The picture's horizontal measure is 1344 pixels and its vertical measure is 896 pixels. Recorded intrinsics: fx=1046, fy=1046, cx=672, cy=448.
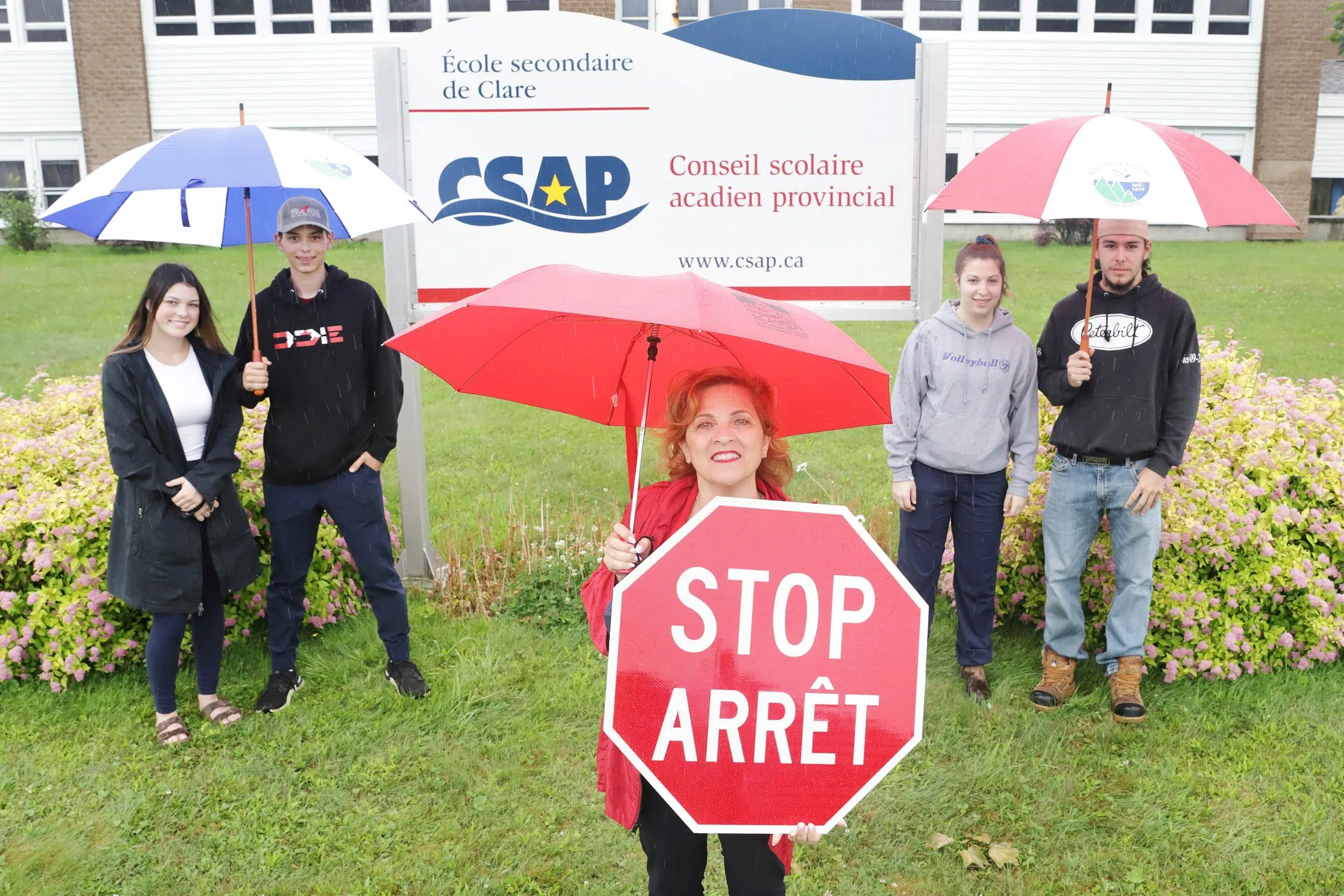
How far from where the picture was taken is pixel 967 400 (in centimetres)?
459

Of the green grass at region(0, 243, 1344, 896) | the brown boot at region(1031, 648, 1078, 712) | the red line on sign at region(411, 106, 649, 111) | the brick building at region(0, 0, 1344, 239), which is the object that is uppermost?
the brick building at region(0, 0, 1344, 239)

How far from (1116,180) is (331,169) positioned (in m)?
3.02

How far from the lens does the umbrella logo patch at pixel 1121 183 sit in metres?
3.57

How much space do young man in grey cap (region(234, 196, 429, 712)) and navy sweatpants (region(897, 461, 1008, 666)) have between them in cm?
242

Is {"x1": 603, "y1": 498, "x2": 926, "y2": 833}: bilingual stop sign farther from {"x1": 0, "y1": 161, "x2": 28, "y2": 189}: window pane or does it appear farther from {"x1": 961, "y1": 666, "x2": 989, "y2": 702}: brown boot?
{"x1": 0, "y1": 161, "x2": 28, "y2": 189}: window pane

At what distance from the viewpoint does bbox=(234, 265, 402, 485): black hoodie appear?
4555 millimetres

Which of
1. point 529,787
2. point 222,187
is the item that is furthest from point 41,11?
point 529,787

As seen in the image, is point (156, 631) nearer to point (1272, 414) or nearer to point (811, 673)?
point (811, 673)

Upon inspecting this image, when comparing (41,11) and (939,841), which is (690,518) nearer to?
(939,841)

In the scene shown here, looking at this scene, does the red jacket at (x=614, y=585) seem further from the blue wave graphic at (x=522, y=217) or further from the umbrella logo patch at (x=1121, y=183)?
the blue wave graphic at (x=522, y=217)

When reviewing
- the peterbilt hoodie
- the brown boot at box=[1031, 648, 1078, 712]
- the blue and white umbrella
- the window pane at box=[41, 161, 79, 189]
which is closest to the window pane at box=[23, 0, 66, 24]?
the window pane at box=[41, 161, 79, 189]

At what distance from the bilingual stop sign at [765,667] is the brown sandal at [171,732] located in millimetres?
3335

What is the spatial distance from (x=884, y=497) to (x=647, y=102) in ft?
11.5

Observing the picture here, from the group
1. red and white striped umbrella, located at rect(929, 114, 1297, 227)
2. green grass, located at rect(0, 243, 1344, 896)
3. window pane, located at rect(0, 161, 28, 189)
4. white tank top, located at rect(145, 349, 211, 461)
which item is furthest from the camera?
window pane, located at rect(0, 161, 28, 189)
